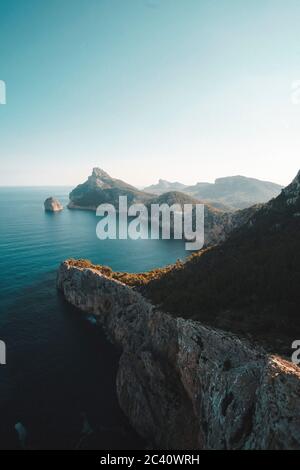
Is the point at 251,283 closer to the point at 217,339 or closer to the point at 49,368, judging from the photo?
the point at 217,339

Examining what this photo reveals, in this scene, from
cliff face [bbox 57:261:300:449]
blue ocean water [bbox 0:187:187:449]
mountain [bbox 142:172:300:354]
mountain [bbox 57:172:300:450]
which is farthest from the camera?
blue ocean water [bbox 0:187:187:449]

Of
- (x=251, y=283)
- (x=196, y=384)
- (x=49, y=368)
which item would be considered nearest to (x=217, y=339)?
(x=196, y=384)

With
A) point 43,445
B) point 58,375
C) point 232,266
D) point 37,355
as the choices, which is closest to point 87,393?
point 58,375

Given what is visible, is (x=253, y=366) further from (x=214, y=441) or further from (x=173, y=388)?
(x=173, y=388)

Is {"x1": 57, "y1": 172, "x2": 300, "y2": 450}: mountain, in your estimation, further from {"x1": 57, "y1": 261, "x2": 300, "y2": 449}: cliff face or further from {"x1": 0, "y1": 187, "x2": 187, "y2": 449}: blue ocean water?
{"x1": 0, "y1": 187, "x2": 187, "y2": 449}: blue ocean water

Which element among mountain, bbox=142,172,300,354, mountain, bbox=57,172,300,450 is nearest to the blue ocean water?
mountain, bbox=57,172,300,450
